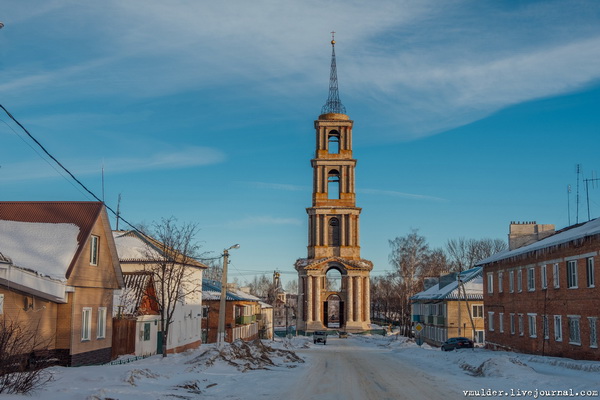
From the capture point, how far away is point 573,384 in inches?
840

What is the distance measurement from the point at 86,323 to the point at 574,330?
77.8 feet

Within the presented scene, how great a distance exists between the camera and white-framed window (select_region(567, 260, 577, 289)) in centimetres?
3181

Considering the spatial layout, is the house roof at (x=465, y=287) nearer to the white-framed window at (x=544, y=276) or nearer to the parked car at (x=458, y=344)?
the parked car at (x=458, y=344)

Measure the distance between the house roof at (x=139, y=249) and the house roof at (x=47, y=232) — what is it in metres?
14.5

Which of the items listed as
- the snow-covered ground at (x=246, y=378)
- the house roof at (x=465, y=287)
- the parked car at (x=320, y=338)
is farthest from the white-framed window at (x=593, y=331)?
the parked car at (x=320, y=338)

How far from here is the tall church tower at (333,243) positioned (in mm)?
92375

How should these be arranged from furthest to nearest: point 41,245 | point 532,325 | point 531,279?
point 531,279
point 532,325
point 41,245

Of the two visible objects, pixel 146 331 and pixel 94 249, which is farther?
pixel 146 331

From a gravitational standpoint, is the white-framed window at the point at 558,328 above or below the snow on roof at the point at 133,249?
below

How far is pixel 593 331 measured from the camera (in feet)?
97.7

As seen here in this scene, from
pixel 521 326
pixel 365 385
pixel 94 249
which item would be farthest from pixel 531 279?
pixel 94 249

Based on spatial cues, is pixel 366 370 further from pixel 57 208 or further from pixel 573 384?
pixel 57 208

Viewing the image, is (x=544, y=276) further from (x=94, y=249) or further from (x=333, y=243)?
(x=333, y=243)

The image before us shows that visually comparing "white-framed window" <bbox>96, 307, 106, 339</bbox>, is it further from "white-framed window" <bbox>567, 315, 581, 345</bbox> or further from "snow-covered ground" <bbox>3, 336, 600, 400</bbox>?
"white-framed window" <bbox>567, 315, 581, 345</bbox>
